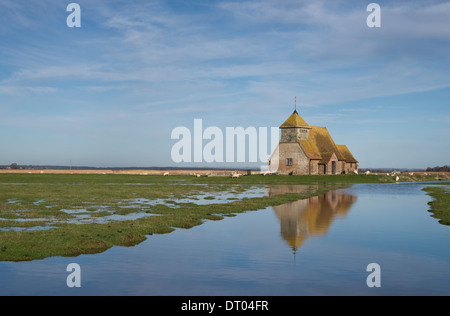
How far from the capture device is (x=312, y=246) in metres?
19.7

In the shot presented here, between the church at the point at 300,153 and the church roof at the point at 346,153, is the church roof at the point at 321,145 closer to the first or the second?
the church at the point at 300,153

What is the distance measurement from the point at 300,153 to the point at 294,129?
544 centimetres

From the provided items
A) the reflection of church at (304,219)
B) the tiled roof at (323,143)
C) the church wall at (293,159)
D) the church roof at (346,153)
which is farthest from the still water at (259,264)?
the church roof at (346,153)

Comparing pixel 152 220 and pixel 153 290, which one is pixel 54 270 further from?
pixel 152 220

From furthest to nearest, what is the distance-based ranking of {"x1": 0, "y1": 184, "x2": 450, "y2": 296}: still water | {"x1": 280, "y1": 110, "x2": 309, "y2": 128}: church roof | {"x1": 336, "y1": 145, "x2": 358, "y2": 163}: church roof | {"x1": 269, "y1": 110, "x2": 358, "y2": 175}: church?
{"x1": 336, "y1": 145, "x2": 358, "y2": 163}: church roof, {"x1": 280, "y1": 110, "x2": 309, "y2": 128}: church roof, {"x1": 269, "y1": 110, "x2": 358, "y2": 175}: church, {"x1": 0, "y1": 184, "x2": 450, "y2": 296}: still water

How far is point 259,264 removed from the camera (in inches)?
645

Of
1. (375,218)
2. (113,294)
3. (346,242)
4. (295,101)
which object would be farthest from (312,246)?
(295,101)

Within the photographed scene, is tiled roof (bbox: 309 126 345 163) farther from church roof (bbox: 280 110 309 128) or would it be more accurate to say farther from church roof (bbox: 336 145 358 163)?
church roof (bbox: 336 145 358 163)

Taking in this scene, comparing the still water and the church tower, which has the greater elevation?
the church tower

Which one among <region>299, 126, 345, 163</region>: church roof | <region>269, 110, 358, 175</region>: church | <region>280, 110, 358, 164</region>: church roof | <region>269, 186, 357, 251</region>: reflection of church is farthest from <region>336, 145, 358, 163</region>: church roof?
<region>269, 186, 357, 251</region>: reflection of church

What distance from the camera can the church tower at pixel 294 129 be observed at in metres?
95.9

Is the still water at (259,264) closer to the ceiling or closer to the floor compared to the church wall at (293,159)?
closer to the floor

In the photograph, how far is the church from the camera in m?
95.2
